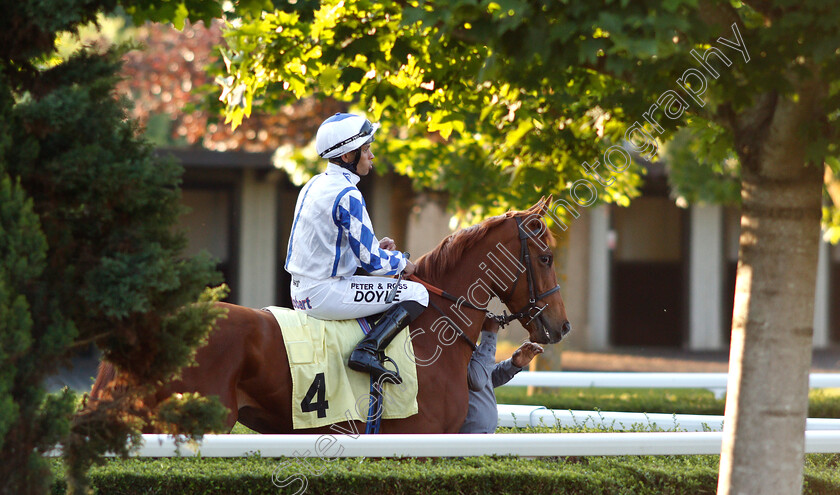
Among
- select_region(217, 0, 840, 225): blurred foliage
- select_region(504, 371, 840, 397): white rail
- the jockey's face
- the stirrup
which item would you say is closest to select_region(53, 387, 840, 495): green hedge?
the stirrup

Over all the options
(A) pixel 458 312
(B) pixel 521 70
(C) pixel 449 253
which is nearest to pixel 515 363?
(A) pixel 458 312

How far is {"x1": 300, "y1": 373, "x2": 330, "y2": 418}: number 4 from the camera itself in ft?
14.2

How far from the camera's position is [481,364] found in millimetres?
5016

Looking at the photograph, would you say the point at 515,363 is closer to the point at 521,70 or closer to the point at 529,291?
the point at 529,291

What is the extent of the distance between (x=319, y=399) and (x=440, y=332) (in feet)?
2.58

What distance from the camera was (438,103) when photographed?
5.33 m

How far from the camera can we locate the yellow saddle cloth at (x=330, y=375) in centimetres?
434

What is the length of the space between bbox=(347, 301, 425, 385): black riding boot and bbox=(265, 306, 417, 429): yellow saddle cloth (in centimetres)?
5

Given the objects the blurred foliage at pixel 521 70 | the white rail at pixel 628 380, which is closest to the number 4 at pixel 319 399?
the blurred foliage at pixel 521 70

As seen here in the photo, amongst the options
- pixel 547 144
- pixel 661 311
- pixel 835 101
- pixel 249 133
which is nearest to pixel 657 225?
pixel 661 311

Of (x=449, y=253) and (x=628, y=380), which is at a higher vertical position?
(x=449, y=253)

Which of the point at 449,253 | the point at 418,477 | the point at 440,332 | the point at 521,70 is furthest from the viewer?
the point at 449,253

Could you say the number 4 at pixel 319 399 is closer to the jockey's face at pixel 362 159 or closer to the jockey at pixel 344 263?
the jockey at pixel 344 263

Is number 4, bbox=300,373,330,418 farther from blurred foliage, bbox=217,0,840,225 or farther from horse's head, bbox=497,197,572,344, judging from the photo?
blurred foliage, bbox=217,0,840,225
